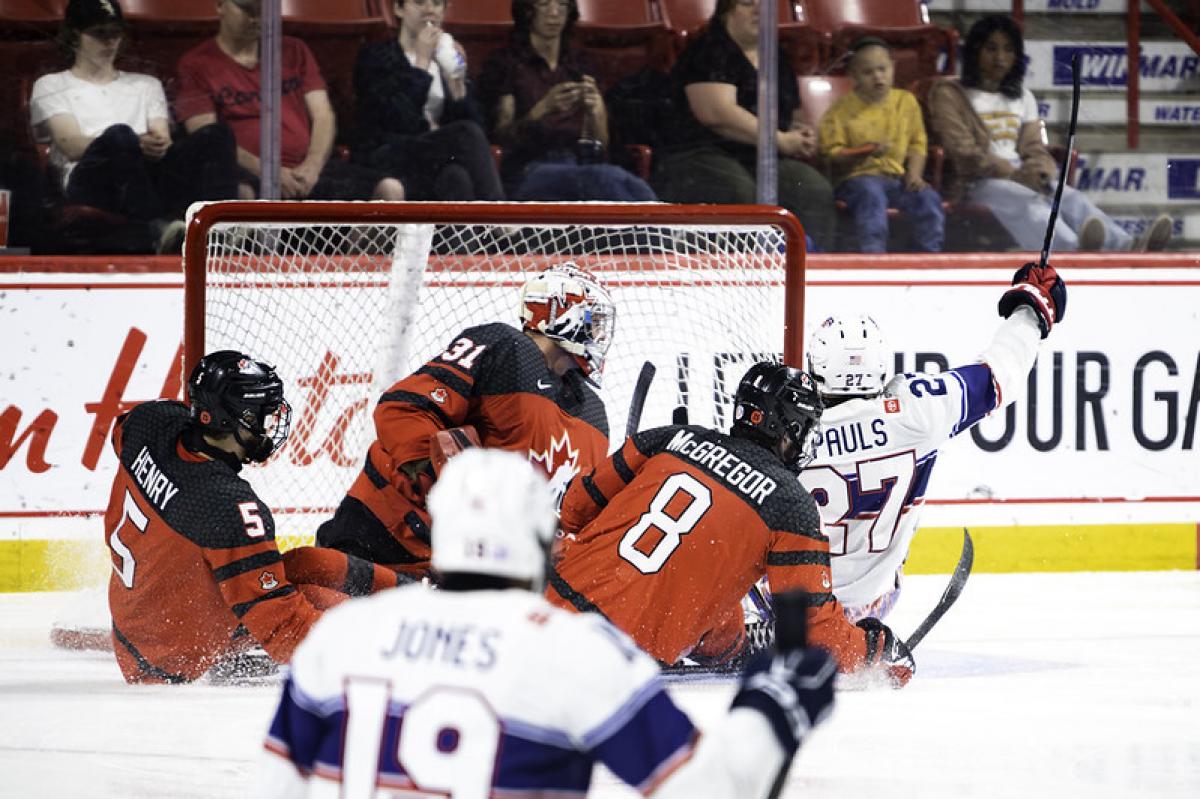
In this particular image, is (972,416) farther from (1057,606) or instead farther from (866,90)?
(866,90)

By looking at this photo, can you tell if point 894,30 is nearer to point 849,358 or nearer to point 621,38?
point 621,38

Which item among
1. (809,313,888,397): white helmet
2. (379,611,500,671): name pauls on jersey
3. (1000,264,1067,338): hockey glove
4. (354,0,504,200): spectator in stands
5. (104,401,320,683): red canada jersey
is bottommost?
(104,401,320,683): red canada jersey

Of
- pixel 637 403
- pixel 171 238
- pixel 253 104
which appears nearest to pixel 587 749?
pixel 637 403

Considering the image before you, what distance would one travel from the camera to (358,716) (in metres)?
1.80

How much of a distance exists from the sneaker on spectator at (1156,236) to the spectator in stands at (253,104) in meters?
2.88

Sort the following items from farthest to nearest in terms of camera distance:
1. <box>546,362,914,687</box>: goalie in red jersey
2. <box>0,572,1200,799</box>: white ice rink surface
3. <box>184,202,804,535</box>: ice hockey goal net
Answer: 1. <box>184,202,804,535</box>: ice hockey goal net
2. <box>546,362,914,687</box>: goalie in red jersey
3. <box>0,572,1200,799</box>: white ice rink surface

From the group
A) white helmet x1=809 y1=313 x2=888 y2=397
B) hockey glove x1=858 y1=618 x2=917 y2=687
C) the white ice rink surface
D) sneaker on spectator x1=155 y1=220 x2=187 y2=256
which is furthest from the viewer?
sneaker on spectator x1=155 y1=220 x2=187 y2=256

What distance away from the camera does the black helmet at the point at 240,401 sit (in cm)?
400

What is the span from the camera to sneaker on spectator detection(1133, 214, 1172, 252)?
6.40m

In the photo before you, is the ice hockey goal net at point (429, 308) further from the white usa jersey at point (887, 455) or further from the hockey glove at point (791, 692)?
the hockey glove at point (791, 692)

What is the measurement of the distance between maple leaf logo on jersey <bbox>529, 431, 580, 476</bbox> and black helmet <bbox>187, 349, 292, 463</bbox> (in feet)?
2.46

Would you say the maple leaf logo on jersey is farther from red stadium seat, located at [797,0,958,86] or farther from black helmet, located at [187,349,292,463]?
red stadium seat, located at [797,0,958,86]

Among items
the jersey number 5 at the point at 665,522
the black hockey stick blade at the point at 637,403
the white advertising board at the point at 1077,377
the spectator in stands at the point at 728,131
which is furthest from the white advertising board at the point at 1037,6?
the jersey number 5 at the point at 665,522

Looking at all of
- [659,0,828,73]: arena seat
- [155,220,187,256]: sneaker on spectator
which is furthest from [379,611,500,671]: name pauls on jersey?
[659,0,828,73]: arena seat
